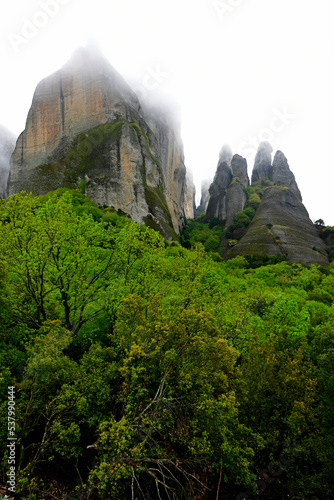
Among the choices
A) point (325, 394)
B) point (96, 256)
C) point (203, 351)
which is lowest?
point (325, 394)

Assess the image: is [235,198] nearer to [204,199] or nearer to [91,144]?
[91,144]

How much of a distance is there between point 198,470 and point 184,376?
3365 mm

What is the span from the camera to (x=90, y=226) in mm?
13969

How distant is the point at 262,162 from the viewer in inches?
4734

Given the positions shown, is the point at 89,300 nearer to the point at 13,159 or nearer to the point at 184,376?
the point at 184,376

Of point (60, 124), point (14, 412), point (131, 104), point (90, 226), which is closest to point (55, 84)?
point (60, 124)

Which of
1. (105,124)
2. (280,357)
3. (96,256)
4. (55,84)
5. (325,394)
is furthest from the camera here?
(55,84)

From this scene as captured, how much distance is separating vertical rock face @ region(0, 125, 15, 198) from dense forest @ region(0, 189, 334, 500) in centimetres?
7928

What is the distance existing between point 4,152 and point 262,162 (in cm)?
10577

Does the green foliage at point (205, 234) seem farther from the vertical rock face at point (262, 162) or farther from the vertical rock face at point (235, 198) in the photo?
the vertical rock face at point (262, 162)

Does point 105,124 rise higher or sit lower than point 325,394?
higher

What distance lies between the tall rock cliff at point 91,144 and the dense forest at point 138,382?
35.7 m

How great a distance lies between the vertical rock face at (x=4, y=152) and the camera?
261 ft

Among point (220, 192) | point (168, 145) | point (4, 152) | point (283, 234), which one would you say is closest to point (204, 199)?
point (220, 192)
